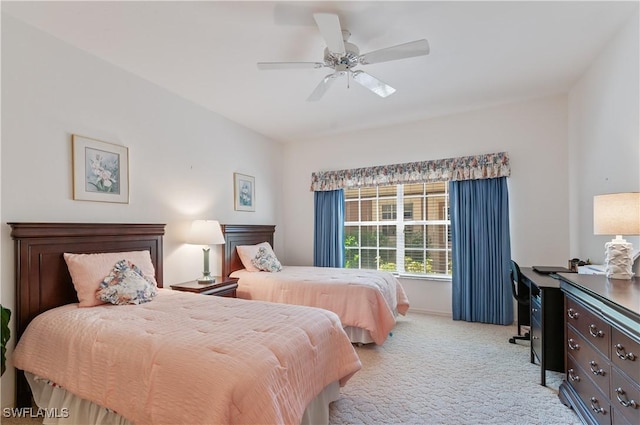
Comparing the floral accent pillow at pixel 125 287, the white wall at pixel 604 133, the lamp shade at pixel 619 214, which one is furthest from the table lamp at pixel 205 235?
the white wall at pixel 604 133

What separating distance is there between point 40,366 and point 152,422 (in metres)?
1.11

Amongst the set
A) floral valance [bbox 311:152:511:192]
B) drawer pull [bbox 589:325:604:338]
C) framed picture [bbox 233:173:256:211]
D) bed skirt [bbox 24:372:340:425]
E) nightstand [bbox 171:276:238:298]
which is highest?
floral valance [bbox 311:152:511:192]

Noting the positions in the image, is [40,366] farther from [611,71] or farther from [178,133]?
[611,71]

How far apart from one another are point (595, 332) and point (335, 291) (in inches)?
82.7

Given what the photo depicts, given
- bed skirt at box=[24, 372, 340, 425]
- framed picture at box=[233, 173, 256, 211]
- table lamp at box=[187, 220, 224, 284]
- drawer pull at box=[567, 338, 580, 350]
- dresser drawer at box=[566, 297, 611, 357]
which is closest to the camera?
dresser drawer at box=[566, 297, 611, 357]

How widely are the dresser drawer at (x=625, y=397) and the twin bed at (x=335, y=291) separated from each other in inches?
71.5

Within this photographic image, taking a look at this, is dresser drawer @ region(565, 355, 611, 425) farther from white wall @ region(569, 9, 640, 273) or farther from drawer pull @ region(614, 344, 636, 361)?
white wall @ region(569, 9, 640, 273)

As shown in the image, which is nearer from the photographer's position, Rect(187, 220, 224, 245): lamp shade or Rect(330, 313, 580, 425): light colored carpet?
Rect(330, 313, 580, 425): light colored carpet

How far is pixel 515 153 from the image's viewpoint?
12.9 feet

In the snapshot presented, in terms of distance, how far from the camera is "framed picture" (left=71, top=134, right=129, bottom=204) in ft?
8.52

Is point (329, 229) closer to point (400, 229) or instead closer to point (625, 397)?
point (400, 229)

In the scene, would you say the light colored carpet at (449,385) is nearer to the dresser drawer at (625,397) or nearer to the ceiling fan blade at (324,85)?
the dresser drawer at (625,397)

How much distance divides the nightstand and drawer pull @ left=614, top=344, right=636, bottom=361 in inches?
120

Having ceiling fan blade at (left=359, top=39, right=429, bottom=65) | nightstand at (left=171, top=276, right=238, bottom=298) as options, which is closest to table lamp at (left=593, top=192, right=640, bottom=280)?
ceiling fan blade at (left=359, top=39, right=429, bottom=65)
